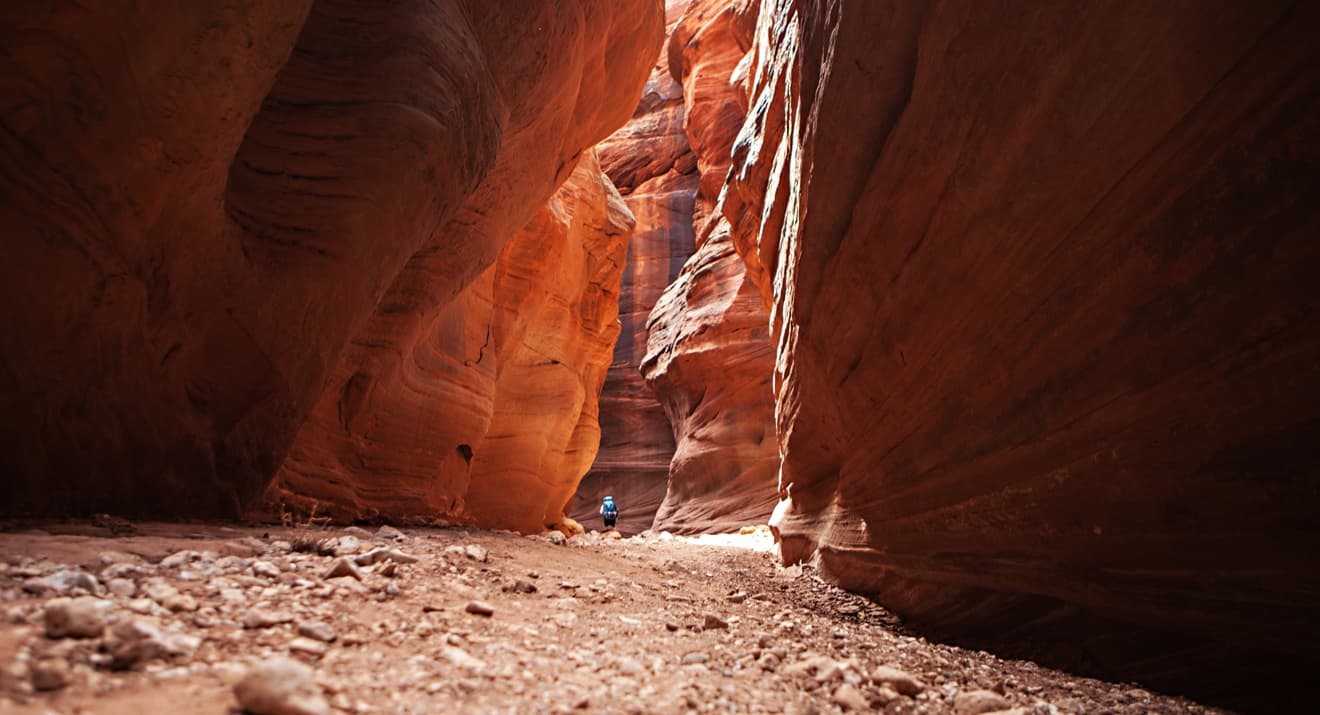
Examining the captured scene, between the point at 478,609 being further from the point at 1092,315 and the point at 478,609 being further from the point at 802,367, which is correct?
the point at 802,367

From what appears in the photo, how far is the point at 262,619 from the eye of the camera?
74.7 inches

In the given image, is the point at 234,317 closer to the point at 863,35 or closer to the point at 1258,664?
the point at 863,35

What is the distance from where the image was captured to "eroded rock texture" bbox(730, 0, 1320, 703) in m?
2.28

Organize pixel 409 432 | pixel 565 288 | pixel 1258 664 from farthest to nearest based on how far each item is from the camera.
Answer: pixel 565 288, pixel 409 432, pixel 1258 664

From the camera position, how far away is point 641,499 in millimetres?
25938

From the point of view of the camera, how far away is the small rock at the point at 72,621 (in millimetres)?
1551

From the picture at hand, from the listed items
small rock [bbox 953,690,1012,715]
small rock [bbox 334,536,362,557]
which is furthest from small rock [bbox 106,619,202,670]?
small rock [bbox 953,690,1012,715]

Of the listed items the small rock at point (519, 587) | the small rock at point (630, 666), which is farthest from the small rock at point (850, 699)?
the small rock at point (519, 587)

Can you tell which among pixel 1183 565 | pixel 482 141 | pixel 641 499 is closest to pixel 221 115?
pixel 482 141

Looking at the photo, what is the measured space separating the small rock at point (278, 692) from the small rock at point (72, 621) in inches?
17.2

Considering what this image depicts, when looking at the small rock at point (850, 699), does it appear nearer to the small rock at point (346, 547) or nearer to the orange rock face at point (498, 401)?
the small rock at point (346, 547)

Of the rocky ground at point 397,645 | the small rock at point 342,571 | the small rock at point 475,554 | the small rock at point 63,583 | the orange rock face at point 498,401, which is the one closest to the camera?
the rocky ground at point 397,645

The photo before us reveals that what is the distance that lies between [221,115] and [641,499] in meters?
23.4

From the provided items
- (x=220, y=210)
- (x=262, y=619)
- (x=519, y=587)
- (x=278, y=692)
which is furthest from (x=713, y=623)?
(x=220, y=210)
